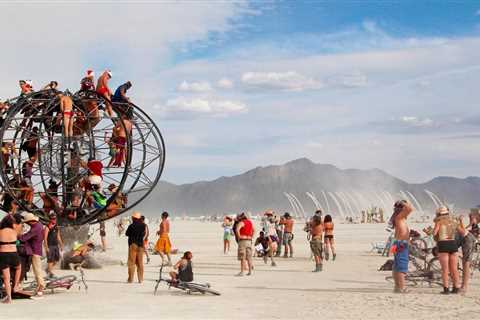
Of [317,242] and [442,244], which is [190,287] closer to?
[442,244]

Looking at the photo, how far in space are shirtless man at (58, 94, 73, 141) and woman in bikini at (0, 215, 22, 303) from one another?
6.24 feet

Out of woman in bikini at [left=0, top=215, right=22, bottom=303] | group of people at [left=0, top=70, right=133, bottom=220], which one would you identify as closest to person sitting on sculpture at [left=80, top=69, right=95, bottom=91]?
group of people at [left=0, top=70, right=133, bottom=220]

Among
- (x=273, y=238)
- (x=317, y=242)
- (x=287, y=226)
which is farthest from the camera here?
(x=273, y=238)

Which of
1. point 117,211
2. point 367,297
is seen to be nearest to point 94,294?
point 117,211

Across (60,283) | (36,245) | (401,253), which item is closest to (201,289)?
(60,283)

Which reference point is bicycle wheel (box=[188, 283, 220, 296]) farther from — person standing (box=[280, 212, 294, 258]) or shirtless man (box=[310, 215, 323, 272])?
person standing (box=[280, 212, 294, 258])

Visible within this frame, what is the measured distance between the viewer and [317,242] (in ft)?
66.0

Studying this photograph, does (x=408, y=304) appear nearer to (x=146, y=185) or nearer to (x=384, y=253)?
(x=146, y=185)

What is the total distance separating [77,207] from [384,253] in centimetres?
1476

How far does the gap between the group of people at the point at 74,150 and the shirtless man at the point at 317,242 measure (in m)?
6.74

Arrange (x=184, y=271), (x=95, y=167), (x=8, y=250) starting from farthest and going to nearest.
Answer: (x=184, y=271), (x=95, y=167), (x=8, y=250)

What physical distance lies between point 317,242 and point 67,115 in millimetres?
8532

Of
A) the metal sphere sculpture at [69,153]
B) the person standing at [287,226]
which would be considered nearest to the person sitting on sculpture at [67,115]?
the metal sphere sculpture at [69,153]

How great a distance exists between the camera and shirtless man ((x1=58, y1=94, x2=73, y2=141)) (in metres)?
14.2
